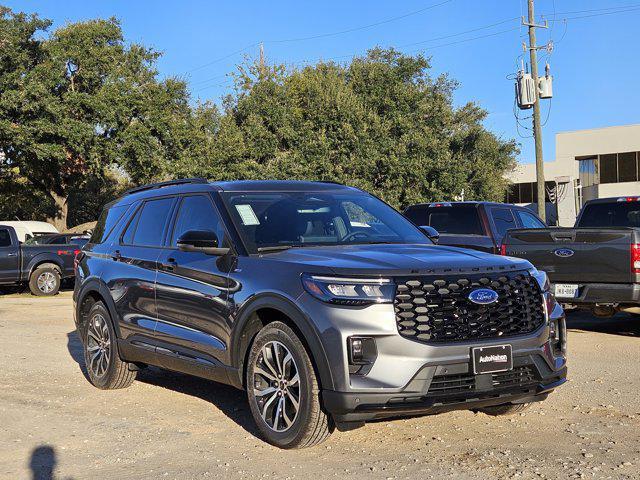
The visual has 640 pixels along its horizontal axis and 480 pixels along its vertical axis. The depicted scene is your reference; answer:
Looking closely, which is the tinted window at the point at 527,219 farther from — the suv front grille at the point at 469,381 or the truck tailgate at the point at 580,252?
the suv front grille at the point at 469,381

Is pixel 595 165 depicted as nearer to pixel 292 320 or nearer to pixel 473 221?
pixel 473 221


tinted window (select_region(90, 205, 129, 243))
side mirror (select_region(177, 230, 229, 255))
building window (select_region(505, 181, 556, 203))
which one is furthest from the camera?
building window (select_region(505, 181, 556, 203))

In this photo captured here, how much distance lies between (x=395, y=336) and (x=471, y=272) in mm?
703

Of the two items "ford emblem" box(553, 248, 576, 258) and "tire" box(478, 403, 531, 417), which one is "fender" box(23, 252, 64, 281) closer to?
"ford emblem" box(553, 248, 576, 258)

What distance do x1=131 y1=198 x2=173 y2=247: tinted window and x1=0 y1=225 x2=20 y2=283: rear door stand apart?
48.5 feet

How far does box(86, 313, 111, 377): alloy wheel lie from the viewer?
25.2 ft

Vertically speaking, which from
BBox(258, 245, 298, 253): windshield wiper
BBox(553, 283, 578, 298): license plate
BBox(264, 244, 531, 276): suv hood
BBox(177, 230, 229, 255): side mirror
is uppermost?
BBox(177, 230, 229, 255): side mirror

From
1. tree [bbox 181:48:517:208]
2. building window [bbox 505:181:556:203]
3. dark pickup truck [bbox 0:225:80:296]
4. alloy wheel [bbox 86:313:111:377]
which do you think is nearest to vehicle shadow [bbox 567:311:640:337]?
alloy wheel [bbox 86:313:111:377]

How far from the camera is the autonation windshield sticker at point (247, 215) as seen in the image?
20.1 ft

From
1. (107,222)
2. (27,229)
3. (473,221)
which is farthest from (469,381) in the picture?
(27,229)

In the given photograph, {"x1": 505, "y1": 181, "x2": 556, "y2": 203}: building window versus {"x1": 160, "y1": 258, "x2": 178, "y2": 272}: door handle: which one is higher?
{"x1": 160, "y1": 258, "x2": 178, "y2": 272}: door handle

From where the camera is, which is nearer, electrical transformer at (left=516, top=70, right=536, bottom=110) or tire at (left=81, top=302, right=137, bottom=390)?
tire at (left=81, top=302, right=137, bottom=390)

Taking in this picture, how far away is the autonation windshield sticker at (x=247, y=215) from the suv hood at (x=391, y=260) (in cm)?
48

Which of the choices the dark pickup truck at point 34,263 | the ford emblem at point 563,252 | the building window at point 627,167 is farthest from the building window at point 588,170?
the ford emblem at point 563,252
